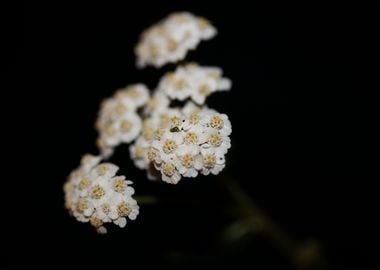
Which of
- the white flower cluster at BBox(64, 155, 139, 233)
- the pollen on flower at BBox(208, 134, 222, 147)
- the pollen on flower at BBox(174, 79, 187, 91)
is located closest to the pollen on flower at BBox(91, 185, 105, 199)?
the white flower cluster at BBox(64, 155, 139, 233)

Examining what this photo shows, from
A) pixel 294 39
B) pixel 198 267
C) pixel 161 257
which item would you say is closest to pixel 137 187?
pixel 161 257

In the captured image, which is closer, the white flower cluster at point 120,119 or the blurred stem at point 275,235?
the white flower cluster at point 120,119

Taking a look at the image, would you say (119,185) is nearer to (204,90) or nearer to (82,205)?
(82,205)

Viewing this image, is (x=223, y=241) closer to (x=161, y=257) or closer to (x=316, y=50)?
(x=161, y=257)

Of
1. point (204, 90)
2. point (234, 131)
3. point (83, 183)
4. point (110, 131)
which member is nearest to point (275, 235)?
point (234, 131)

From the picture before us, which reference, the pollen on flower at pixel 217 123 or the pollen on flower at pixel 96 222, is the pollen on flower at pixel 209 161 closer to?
the pollen on flower at pixel 217 123

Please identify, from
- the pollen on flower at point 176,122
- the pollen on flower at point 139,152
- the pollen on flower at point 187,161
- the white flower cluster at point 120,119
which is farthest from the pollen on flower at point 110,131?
the pollen on flower at point 187,161
